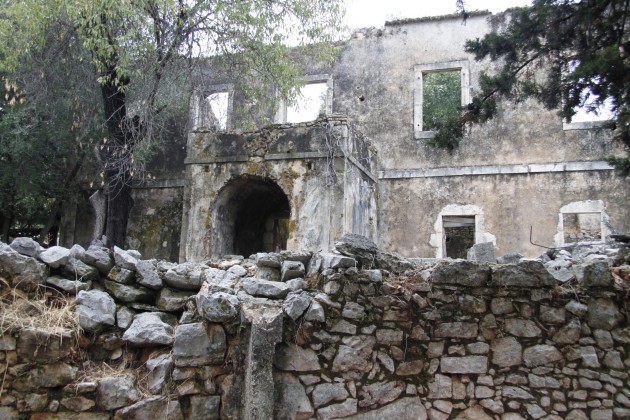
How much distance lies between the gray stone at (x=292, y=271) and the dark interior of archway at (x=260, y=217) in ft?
18.1

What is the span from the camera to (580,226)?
11.9 meters

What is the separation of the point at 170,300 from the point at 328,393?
4.91 ft

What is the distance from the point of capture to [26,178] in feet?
37.2

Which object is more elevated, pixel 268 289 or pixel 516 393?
pixel 268 289

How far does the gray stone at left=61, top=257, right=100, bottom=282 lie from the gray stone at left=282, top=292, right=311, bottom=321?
1592mm

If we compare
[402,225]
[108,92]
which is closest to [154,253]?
[108,92]

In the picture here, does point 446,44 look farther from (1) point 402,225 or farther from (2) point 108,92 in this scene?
(2) point 108,92

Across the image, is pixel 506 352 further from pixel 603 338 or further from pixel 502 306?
pixel 603 338

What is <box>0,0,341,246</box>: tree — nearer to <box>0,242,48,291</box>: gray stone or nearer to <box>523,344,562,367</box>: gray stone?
<box>0,242,48,291</box>: gray stone

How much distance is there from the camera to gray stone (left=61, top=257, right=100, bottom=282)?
14.0 feet

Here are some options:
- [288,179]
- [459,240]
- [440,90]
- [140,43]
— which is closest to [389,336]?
[288,179]

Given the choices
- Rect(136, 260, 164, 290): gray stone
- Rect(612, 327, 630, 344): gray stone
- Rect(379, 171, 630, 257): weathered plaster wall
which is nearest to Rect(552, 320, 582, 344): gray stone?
Rect(612, 327, 630, 344): gray stone

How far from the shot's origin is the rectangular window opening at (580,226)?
11.5 m

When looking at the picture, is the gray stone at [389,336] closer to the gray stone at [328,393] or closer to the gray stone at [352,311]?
the gray stone at [352,311]
